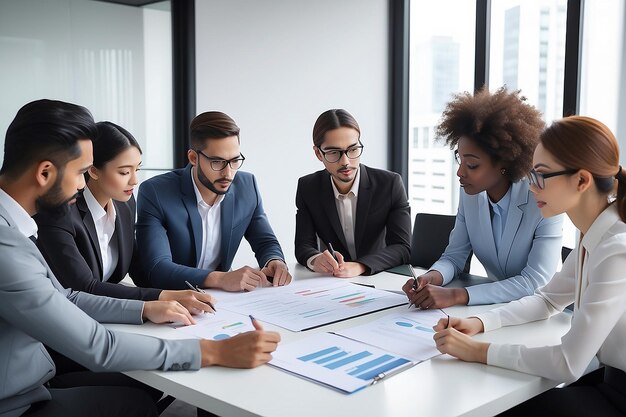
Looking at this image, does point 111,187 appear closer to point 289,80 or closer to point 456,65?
point 289,80

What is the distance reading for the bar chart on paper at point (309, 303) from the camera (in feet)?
6.36

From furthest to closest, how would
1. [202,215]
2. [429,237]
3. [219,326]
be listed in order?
[429,237]
[202,215]
[219,326]

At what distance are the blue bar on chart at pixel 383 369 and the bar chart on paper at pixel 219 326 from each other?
0.47 metres

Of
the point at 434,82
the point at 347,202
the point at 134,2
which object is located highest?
the point at 134,2

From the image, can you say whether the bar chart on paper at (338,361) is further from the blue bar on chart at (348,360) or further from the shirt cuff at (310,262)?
the shirt cuff at (310,262)

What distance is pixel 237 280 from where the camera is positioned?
231cm

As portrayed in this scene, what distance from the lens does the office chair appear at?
316 cm

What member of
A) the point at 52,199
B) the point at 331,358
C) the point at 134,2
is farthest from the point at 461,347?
the point at 134,2

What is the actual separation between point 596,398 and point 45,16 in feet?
12.2

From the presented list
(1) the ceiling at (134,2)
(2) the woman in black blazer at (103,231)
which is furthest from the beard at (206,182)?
(1) the ceiling at (134,2)

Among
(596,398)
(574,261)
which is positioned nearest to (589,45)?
(574,261)

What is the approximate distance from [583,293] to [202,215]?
5.65ft

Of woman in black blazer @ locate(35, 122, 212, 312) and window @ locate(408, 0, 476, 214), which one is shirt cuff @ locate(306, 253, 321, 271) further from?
window @ locate(408, 0, 476, 214)

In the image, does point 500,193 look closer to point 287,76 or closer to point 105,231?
point 105,231
